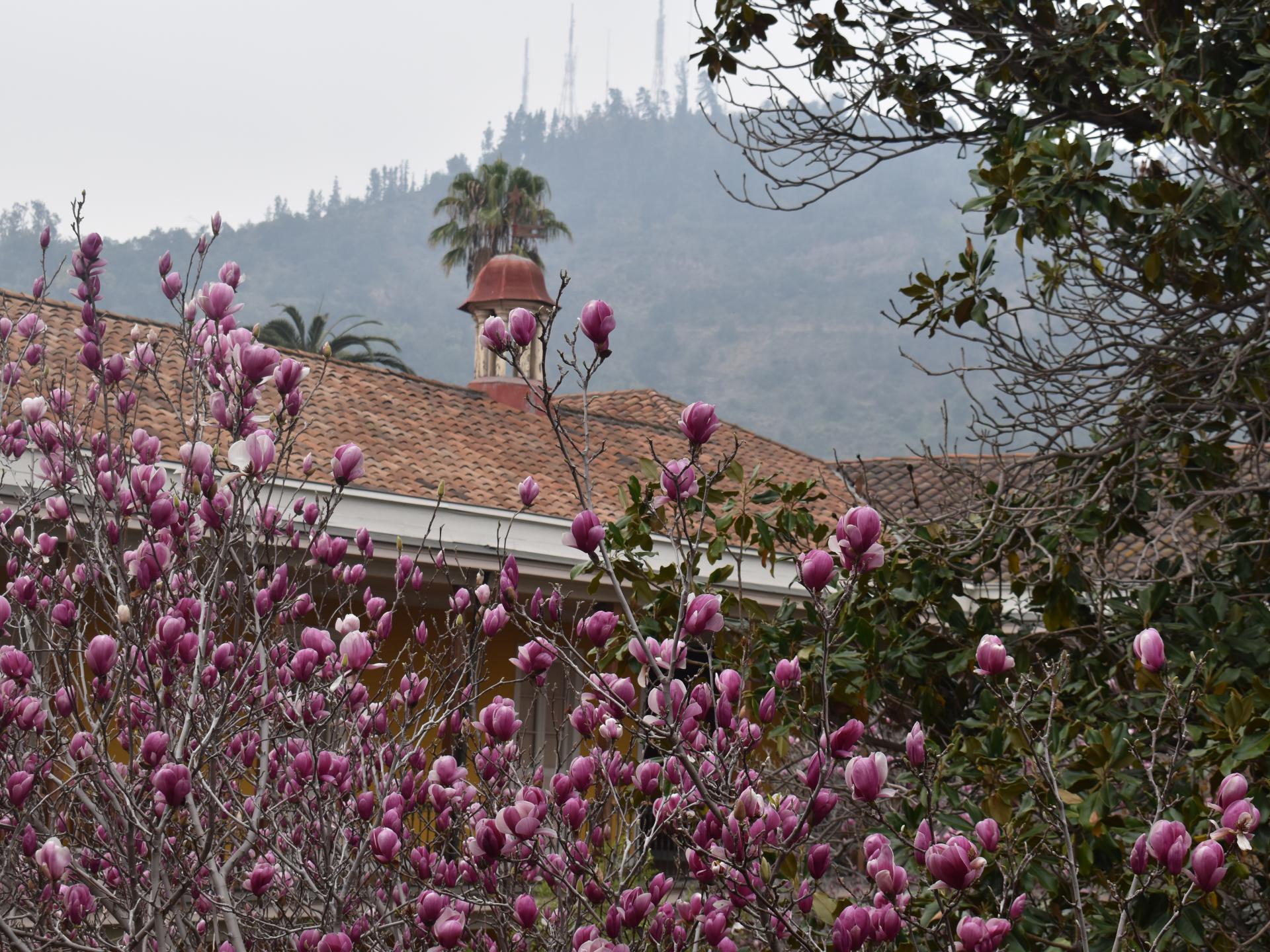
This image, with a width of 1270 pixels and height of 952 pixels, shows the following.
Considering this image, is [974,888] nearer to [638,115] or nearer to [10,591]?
[10,591]

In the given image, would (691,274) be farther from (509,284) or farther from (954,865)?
(954,865)

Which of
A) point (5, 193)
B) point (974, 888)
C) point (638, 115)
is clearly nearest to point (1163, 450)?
point (974, 888)

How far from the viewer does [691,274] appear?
4456 inches

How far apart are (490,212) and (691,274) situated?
8210 centimetres

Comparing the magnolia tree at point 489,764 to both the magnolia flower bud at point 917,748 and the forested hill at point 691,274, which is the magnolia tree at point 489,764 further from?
the forested hill at point 691,274

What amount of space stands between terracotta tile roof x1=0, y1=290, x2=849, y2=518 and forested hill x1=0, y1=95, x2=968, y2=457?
218 feet

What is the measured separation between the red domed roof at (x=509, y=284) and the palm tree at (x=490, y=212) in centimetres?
1255

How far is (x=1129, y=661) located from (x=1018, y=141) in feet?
6.48

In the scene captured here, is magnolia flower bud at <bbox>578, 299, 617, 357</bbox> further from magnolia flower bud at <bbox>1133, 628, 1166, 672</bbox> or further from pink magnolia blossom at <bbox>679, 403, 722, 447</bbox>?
magnolia flower bud at <bbox>1133, 628, 1166, 672</bbox>

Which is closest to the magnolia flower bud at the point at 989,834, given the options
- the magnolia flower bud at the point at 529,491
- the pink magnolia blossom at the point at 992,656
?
the pink magnolia blossom at the point at 992,656

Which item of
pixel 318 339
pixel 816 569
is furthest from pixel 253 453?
pixel 318 339

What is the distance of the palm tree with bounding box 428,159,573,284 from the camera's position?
32719 millimetres

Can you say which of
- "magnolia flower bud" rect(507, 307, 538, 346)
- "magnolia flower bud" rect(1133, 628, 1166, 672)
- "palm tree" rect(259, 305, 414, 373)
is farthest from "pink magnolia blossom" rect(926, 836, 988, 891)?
"palm tree" rect(259, 305, 414, 373)

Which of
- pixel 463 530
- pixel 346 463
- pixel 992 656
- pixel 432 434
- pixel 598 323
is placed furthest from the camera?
pixel 432 434
